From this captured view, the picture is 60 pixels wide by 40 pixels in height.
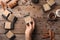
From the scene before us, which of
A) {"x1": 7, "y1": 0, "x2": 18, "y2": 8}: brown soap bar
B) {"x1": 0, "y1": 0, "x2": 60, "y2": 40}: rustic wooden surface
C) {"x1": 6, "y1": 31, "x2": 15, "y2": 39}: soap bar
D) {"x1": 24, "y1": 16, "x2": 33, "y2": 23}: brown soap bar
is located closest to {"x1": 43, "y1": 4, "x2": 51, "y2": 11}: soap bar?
{"x1": 0, "y1": 0, "x2": 60, "y2": 40}: rustic wooden surface

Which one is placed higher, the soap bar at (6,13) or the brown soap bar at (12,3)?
the brown soap bar at (12,3)

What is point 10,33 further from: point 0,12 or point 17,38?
point 0,12

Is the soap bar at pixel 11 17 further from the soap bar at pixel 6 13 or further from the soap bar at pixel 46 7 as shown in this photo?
the soap bar at pixel 46 7

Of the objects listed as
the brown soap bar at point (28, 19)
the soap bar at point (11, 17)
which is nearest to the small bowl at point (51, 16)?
the brown soap bar at point (28, 19)

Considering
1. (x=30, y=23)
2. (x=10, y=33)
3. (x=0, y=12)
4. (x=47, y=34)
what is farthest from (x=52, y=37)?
(x=0, y=12)

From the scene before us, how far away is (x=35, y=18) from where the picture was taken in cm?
205

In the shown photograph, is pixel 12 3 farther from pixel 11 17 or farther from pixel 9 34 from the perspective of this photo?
pixel 9 34

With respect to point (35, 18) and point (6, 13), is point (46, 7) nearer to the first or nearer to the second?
point (35, 18)

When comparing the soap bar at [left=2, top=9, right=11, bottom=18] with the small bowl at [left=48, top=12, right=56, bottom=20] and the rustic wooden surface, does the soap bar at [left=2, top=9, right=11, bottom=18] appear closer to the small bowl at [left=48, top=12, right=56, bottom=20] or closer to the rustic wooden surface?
the rustic wooden surface

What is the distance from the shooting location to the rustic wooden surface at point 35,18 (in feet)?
6.59

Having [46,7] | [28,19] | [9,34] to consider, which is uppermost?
[46,7]

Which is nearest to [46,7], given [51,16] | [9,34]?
[51,16]

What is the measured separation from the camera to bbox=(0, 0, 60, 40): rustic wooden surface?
201 centimetres

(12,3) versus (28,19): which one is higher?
(12,3)
